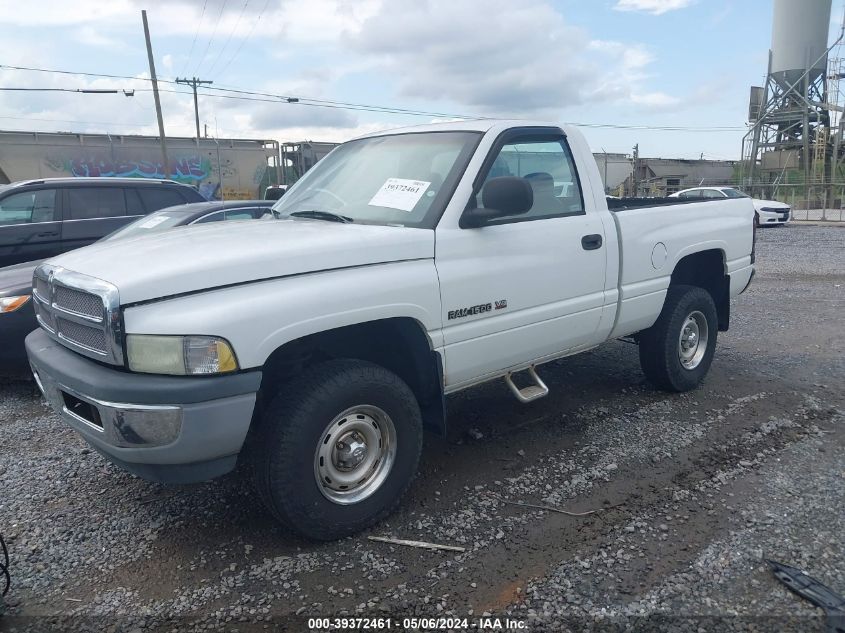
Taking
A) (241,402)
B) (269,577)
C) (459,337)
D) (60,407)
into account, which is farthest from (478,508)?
(60,407)

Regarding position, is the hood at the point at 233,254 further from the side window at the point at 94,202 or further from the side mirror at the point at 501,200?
the side window at the point at 94,202

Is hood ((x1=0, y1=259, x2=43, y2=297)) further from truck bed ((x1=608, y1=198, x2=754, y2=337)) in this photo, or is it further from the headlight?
truck bed ((x1=608, y1=198, x2=754, y2=337))

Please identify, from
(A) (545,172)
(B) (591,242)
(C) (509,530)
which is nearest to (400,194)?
(A) (545,172)

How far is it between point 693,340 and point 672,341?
0.44 metres

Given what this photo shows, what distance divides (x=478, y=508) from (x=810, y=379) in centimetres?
370

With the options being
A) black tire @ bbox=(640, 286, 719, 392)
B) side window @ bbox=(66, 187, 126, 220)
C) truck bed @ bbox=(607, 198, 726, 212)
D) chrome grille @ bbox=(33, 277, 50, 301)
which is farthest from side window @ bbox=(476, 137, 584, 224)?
side window @ bbox=(66, 187, 126, 220)

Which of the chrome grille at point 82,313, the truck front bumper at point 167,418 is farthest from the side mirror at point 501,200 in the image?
the chrome grille at point 82,313

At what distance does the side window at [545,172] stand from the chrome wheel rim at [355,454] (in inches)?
57.8

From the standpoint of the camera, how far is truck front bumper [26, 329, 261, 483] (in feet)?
8.52

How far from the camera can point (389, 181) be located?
3803mm

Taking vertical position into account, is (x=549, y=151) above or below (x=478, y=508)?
above

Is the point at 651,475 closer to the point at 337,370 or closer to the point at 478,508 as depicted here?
the point at 478,508

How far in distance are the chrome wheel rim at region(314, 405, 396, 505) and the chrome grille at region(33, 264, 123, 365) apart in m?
0.99

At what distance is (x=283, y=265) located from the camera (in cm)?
288
